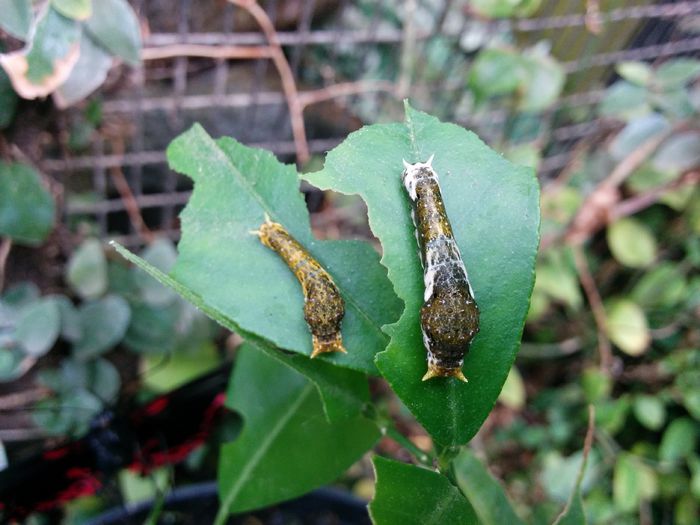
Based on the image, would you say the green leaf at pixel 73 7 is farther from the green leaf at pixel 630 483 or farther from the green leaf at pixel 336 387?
the green leaf at pixel 630 483

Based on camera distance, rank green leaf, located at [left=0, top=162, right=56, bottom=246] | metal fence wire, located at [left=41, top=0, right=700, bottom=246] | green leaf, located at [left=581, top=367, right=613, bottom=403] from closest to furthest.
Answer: green leaf, located at [left=0, top=162, right=56, bottom=246] → metal fence wire, located at [left=41, top=0, right=700, bottom=246] → green leaf, located at [left=581, top=367, right=613, bottom=403]

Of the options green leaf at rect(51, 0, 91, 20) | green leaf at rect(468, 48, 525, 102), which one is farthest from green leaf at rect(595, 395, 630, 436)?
green leaf at rect(51, 0, 91, 20)

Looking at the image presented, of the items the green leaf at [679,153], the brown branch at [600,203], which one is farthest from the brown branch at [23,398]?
the green leaf at [679,153]

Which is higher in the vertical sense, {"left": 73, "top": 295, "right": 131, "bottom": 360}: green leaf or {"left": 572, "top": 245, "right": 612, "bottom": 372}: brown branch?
{"left": 572, "top": 245, "right": 612, "bottom": 372}: brown branch

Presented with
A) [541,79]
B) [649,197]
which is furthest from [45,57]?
[649,197]

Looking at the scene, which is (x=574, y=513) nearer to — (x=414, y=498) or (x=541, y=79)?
(x=414, y=498)

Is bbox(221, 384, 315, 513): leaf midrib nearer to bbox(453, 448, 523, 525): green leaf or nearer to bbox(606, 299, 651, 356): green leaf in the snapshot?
bbox(453, 448, 523, 525): green leaf

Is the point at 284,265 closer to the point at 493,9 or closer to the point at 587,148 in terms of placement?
the point at 493,9
